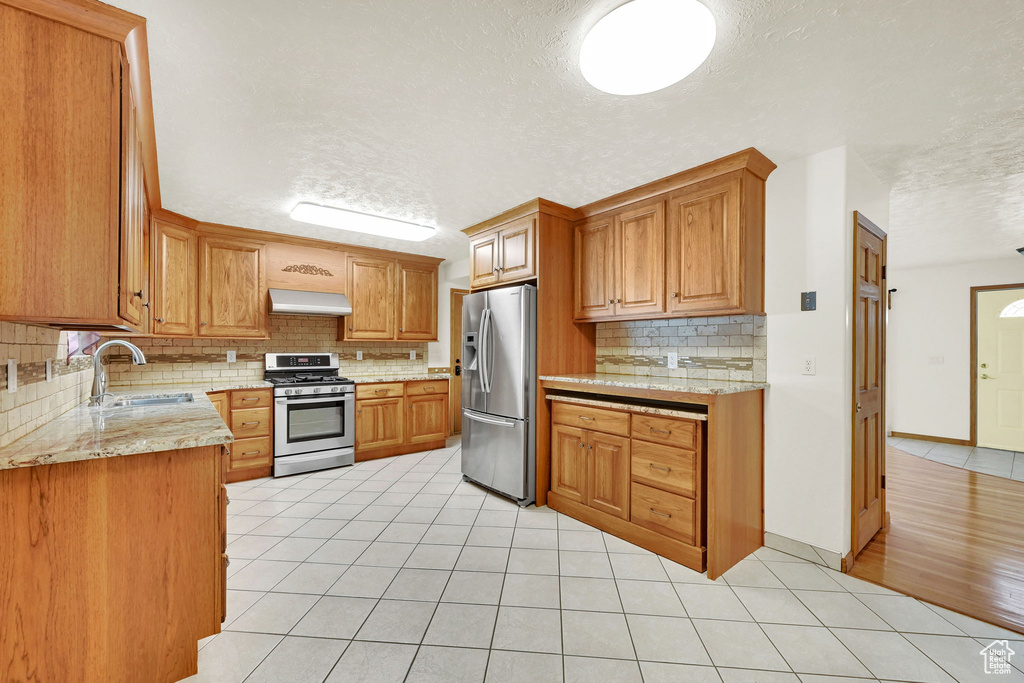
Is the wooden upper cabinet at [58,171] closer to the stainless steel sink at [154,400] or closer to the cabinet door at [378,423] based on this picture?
the stainless steel sink at [154,400]

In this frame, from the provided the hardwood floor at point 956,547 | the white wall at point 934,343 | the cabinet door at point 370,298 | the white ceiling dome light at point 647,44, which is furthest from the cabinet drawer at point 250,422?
the white wall at point 934,343

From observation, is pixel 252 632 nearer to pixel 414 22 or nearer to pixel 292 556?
pixel 292 556

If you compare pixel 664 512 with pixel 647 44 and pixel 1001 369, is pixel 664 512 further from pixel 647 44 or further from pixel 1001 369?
pixel 1001 369

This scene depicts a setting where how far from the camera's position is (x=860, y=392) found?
2.51 metres

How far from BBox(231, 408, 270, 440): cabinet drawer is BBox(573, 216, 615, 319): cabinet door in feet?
9.84

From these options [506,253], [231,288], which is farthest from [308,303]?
[506,253]

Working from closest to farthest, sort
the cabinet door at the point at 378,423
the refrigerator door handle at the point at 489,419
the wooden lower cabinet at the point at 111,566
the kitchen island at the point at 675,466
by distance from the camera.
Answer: the wooden lower cabinet at the point at 111,566 < the kitchen island at the point at 675,466 < the refrigerator door handle at the point at 489,419 < the cabinet door at the point at 378,423

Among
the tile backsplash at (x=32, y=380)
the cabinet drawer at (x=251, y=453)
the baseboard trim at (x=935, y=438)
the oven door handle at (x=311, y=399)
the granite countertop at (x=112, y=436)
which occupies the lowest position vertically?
the baseboard trim at (x=935, y=438)

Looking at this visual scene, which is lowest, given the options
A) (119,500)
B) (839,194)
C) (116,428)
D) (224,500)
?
(224,500)

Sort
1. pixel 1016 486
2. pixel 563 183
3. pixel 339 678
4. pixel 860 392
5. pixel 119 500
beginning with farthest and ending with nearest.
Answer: pixel 1016 486, pixel 563 183, pixel 860 392, pixel 339 678, pixel 119 500

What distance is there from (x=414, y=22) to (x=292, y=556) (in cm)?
268

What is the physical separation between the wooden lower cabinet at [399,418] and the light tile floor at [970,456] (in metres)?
5.42

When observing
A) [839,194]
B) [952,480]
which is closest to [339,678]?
[839,194]

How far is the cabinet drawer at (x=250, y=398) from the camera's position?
3.82 metres
